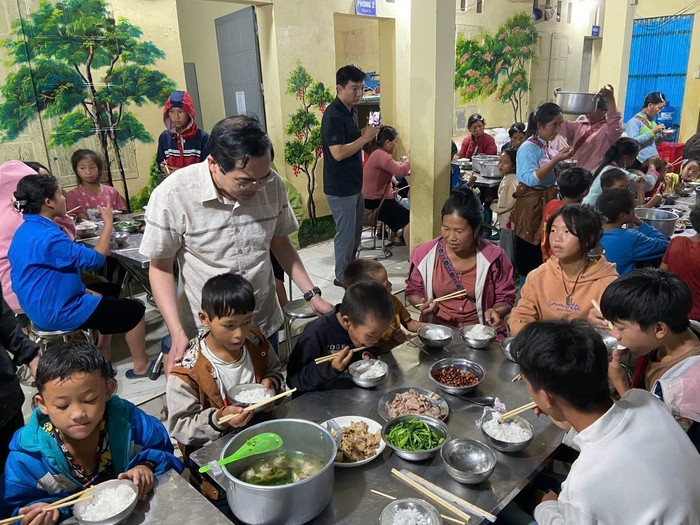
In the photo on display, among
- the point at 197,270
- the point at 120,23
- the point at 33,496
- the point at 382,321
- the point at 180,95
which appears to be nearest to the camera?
the point at 33,496

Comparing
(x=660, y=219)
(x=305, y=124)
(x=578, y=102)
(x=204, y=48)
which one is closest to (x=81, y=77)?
(x=305, y=124)

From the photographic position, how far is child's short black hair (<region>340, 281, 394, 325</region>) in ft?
6.72

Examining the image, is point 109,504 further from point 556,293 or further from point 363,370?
point 556,293

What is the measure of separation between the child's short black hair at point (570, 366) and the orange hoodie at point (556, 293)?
1.12 m

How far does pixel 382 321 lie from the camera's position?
80.4 inches

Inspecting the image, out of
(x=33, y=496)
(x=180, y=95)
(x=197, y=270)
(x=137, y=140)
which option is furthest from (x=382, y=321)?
(x=137, y=140)

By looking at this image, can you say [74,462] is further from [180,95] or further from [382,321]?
[180,95]

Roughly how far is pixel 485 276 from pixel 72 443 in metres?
2.02

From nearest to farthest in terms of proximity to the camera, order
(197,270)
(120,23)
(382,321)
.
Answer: (382,321)
(197,270)
(120,23)

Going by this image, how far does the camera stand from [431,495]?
1443 millimetres

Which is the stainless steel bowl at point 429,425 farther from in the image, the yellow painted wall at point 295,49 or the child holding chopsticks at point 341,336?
the yellow painted wall at point 295,49

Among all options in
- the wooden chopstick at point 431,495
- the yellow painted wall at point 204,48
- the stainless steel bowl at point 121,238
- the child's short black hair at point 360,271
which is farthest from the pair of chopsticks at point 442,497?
the yellow painted wall at point 204,48

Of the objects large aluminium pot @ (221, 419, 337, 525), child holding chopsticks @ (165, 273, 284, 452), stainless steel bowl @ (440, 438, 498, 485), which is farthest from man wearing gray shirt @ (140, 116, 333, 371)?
stainless steel bowl @ (440, 438, 498, 485)

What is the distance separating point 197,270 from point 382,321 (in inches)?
32.5
